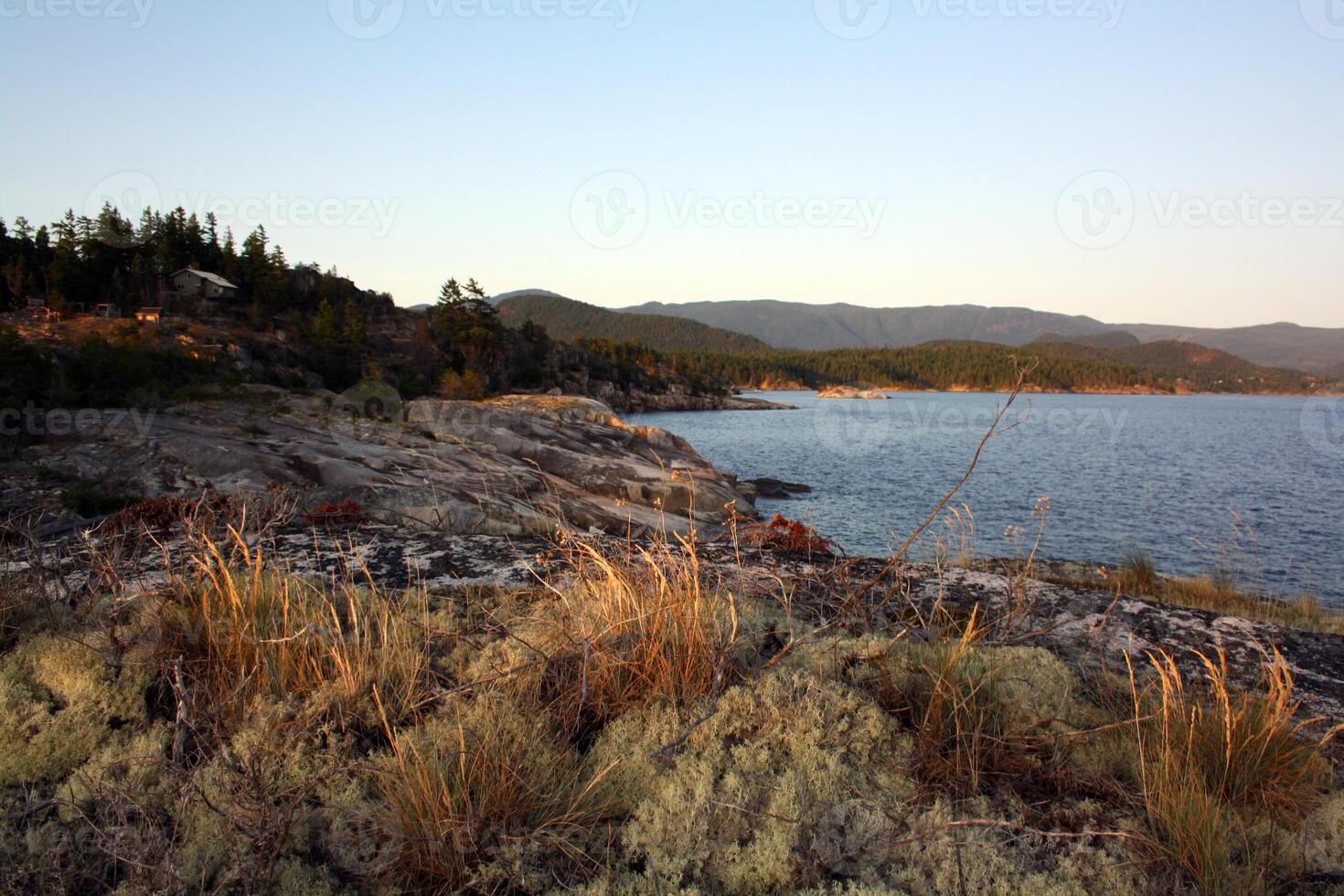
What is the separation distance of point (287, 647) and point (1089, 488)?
116 feet

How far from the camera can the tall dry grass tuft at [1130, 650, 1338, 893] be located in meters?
2.38

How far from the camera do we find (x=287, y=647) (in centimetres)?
359

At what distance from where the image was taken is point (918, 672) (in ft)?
11.4

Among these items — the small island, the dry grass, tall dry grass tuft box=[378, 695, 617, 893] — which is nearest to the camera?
tall dry grass tuft box=[378, 695, 617, 893]

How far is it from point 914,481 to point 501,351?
45.7 metres

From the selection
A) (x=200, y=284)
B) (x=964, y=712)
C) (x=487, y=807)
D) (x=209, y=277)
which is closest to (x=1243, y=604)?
(x=964, y=712)

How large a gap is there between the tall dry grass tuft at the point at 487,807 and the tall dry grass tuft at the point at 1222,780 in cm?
212

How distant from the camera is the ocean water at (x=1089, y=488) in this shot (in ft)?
62.1

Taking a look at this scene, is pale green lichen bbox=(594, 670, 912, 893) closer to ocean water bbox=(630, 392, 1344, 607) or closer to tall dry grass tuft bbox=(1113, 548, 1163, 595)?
ocean water bbox=(630, 392, 1344, 607)

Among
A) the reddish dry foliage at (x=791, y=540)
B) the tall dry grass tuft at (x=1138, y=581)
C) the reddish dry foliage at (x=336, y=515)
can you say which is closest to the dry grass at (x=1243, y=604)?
the tall dry grass tuft at (x=1138, y=581)

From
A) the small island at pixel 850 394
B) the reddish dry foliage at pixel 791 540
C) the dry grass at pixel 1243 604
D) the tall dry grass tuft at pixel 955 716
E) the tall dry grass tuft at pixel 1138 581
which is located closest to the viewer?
the tall dry grass tuft at pixel 955 716

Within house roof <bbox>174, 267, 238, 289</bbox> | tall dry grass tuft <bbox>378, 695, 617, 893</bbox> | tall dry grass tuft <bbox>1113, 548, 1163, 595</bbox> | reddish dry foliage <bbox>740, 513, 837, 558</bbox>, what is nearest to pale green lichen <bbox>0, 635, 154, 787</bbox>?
tall dry grass tuft <bbox>378, 695, 617, 893</bbox>

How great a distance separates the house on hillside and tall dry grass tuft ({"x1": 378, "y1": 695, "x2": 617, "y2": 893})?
5915 cm

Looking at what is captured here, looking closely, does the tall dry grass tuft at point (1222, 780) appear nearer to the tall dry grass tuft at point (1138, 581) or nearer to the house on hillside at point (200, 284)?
the tall dry grass tuft at point (1138, 581)
